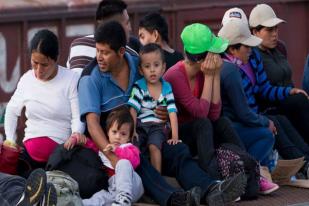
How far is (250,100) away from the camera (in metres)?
8.85

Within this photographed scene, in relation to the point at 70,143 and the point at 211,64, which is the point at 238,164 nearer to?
the point at 211,64

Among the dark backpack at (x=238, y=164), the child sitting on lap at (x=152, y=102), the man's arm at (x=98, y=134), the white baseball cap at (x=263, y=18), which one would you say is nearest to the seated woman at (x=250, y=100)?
the white baseball cap at (x=263, y=18)

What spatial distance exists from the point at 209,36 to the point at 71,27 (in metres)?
3.60

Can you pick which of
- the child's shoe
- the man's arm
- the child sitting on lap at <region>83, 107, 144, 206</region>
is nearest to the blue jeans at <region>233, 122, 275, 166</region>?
the child's shoe

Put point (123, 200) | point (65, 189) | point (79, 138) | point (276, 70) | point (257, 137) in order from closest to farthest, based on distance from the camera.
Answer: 1. point (65, 189)
2. point (123, 200)
3. point (79, 138)
4. point (257, 137)
5. point (276, 70)

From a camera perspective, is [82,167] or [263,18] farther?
[263,18]

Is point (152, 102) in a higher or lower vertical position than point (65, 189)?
higher

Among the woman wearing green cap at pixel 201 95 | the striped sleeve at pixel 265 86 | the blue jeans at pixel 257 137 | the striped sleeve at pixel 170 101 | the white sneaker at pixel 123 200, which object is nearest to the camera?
the white sneaker at pixel 123 200

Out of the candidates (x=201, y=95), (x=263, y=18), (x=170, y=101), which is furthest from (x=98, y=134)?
(x=263, y=18)

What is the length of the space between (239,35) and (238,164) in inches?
46.7

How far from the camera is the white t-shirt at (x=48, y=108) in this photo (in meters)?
→ 7.69

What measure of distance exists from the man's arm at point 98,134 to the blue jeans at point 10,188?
0.59 m

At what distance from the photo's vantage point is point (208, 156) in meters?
8.00

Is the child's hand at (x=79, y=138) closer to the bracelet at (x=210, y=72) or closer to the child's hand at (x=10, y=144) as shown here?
the child's hand at (x=10, y=144)
